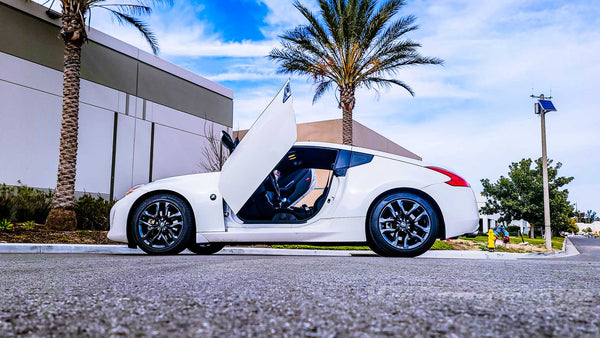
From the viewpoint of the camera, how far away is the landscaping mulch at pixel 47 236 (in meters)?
10.4

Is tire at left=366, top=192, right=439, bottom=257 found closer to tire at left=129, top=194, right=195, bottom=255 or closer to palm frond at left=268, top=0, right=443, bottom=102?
tire at left=129, top=194, right=195, bottom=255

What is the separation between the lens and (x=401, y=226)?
5.55 metres

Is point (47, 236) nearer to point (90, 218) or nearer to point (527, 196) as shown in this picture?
point (90, 218)

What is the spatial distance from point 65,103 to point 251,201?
9911mm

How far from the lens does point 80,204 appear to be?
14.5 meters

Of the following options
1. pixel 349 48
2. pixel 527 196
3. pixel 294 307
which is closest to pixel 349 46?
pixel 349 48

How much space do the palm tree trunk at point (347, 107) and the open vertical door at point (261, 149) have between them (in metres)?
14.0

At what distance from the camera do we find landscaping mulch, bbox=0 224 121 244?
10.4 meters

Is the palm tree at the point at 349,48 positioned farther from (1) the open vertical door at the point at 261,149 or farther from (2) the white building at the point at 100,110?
(1) the open vertical door at the point at 261,149

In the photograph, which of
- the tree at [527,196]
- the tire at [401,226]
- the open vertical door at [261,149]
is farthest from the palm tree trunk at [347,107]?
the tree at [527,196]

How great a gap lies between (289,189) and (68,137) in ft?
30.7

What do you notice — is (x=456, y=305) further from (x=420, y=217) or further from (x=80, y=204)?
(x=80, y=204)

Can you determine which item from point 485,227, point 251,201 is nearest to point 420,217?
point 251,201

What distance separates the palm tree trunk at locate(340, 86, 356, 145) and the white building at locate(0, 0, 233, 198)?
870cm
